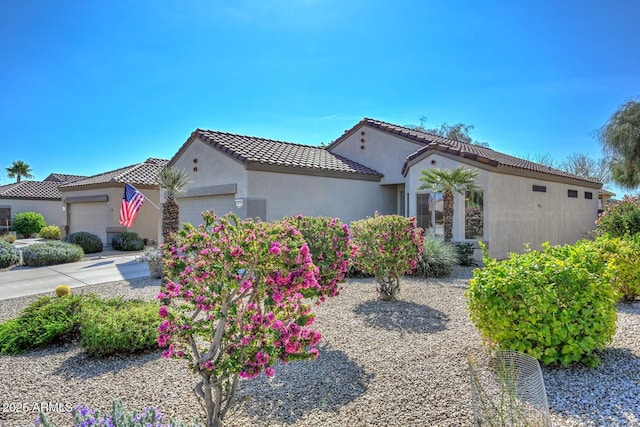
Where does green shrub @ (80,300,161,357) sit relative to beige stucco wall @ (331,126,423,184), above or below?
below

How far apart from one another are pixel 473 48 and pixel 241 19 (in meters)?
7.49

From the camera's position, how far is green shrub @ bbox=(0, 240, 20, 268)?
1443 cm

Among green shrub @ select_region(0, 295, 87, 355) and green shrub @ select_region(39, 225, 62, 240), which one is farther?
green shrub @ select_region(39, 225, 62, 240)

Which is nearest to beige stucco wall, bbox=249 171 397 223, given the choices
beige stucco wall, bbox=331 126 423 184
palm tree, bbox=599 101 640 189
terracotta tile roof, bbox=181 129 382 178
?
terracotta tile roof, bbox=181 129 382 178

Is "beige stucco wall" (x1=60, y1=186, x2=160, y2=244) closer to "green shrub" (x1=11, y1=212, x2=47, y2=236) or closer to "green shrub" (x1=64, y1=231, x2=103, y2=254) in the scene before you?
"green shrub" (x1=64, y1=231, x2=103, y2=254)

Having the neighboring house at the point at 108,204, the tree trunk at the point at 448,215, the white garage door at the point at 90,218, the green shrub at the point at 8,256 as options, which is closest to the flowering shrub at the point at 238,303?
the tree trunk at the point at 448,215

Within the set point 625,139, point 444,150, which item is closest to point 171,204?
point 444,150

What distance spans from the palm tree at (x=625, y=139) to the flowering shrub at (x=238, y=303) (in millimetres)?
26413

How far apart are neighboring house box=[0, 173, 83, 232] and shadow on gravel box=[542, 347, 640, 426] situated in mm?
35820

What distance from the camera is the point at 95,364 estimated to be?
17.0 feet

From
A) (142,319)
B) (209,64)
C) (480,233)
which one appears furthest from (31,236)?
(480,233)

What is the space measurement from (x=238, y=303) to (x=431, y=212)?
495 inches

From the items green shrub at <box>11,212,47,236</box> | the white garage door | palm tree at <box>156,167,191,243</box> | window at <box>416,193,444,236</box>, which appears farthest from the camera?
green shrub at <box>11,212,47,236</box>

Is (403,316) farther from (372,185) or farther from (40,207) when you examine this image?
(40,207)
